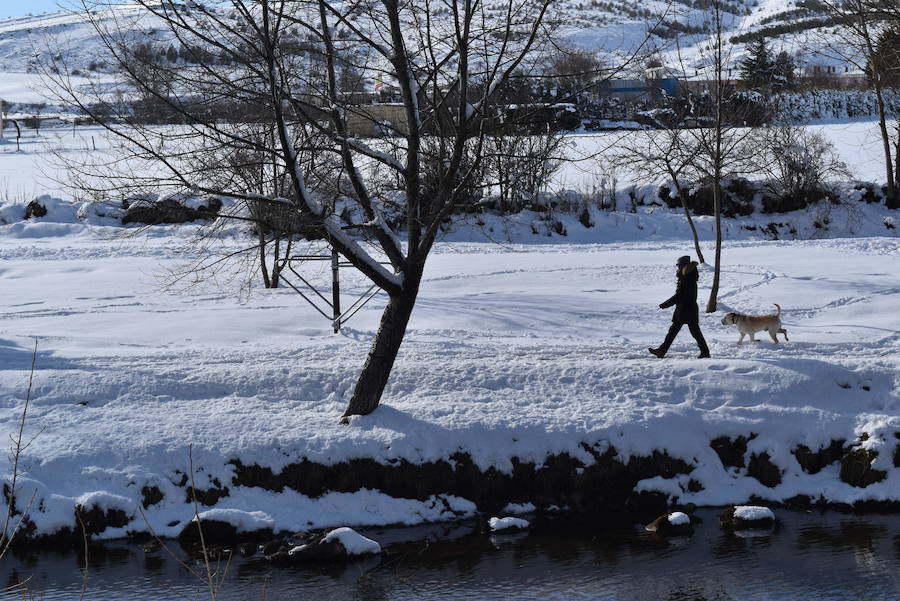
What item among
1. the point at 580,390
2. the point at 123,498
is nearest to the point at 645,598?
the point at 580,390

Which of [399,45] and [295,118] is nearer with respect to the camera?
[399,45]

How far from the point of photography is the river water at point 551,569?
8.98 metres

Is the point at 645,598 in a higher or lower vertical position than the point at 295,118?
lower

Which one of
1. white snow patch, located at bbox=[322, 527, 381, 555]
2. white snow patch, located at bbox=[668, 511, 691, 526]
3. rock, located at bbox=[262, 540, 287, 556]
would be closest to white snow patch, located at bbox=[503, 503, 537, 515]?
white snow patch, located at bbox=[668, 511, 691, 526]

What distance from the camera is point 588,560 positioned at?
32.5 ft

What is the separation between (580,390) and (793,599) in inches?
188

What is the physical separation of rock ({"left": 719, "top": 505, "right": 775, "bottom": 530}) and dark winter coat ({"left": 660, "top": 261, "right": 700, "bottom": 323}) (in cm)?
336

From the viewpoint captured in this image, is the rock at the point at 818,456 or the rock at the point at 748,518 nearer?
the rock at the point at 748,518

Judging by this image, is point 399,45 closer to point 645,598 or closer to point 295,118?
point 295,118

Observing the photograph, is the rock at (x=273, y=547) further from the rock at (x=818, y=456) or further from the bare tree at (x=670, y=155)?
the bare tree at (x=670, y=155)

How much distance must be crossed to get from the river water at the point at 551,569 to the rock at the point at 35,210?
25.5 m

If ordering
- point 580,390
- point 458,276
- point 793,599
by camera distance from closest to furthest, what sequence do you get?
point 793,599
point 580,390
point 458,276

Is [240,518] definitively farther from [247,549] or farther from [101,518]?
[101,518]

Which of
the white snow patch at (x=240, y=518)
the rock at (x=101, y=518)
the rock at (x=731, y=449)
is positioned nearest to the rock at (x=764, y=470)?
the rock at (x=731, y=449)
